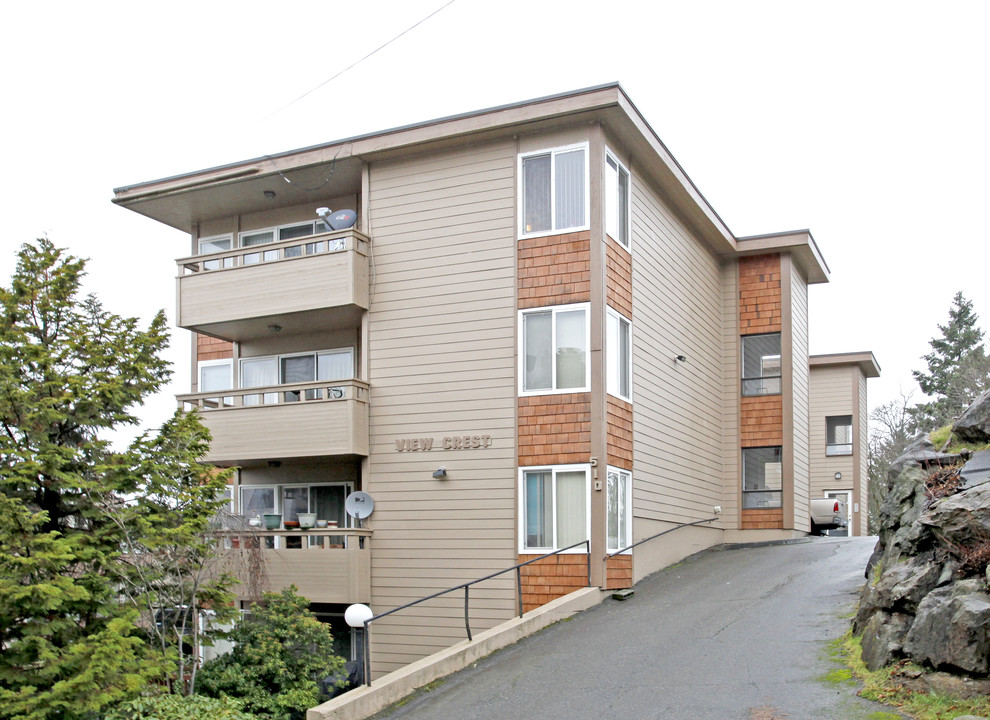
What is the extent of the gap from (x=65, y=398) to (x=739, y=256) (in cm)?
1658

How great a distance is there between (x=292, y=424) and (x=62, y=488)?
602 centimetres

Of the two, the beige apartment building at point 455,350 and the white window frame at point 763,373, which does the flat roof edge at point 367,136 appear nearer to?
the beige apartment building at point 455,350

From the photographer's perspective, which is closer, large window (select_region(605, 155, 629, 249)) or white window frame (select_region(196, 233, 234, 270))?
large window (select_region(605, 155, 629, 249))

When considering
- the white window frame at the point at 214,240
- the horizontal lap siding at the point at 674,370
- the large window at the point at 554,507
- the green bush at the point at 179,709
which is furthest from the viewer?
the white window frame at the point at 214,240

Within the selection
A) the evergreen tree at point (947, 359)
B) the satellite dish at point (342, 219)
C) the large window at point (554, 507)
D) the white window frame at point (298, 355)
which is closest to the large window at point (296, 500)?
the white window frame at point (298, 355)

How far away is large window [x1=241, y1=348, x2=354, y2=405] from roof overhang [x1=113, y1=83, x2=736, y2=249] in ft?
10.3

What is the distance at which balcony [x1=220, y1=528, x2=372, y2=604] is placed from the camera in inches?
680

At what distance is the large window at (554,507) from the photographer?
16188 mm

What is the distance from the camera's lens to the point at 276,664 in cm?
1238

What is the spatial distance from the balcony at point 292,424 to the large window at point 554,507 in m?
3.18

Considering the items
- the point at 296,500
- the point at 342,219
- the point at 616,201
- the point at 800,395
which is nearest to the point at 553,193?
the point at 616,201

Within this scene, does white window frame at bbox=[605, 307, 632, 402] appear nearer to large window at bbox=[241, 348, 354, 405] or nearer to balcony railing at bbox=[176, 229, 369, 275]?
balcony railing at bbox=[176, 229, 369, 275]

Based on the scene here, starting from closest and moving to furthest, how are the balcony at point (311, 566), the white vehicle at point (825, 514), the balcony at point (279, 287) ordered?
1. the balcony at point (311, 566)
2. the balcony at point (279, 287)
3. the white vehicle at point (825, 514)

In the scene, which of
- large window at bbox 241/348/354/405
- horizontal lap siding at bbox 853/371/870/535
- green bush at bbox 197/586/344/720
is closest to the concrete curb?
green bush at bbox 197/586/344/720
